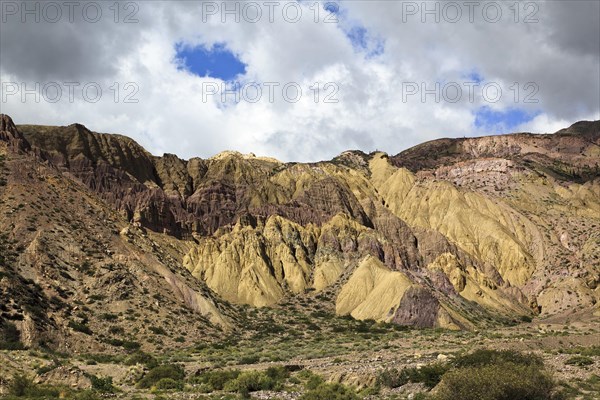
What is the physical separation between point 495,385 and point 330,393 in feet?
30.6

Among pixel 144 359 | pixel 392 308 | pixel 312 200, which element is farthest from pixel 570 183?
pixel 144 359

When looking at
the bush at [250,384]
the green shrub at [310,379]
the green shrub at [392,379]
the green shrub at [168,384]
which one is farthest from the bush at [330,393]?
the green shrub at [168,384]

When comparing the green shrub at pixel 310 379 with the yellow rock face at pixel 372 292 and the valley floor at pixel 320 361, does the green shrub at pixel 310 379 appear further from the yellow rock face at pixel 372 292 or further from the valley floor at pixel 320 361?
the yellow rock face at pixel 372 292

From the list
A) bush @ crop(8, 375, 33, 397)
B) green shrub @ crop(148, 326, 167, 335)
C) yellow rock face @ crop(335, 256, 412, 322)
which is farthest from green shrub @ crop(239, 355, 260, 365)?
yellow rock face @ crop(335, 256, 412, 322)

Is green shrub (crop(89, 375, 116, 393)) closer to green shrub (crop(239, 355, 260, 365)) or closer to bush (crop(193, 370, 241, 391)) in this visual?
bush (crop(193, 370, 241, 391))

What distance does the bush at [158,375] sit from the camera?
4003cm

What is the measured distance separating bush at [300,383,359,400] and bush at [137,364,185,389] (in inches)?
415

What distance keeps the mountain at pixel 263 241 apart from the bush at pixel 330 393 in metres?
27.6

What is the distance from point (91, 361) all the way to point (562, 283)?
9882cm

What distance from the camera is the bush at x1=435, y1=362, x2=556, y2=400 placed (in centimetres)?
2639

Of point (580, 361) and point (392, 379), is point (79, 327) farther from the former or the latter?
point (580, 361)

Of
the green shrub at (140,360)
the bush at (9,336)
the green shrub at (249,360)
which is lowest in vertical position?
the green shrub at (249,360)

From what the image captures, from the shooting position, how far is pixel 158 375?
4081 cm

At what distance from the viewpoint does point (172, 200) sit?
484 ft
